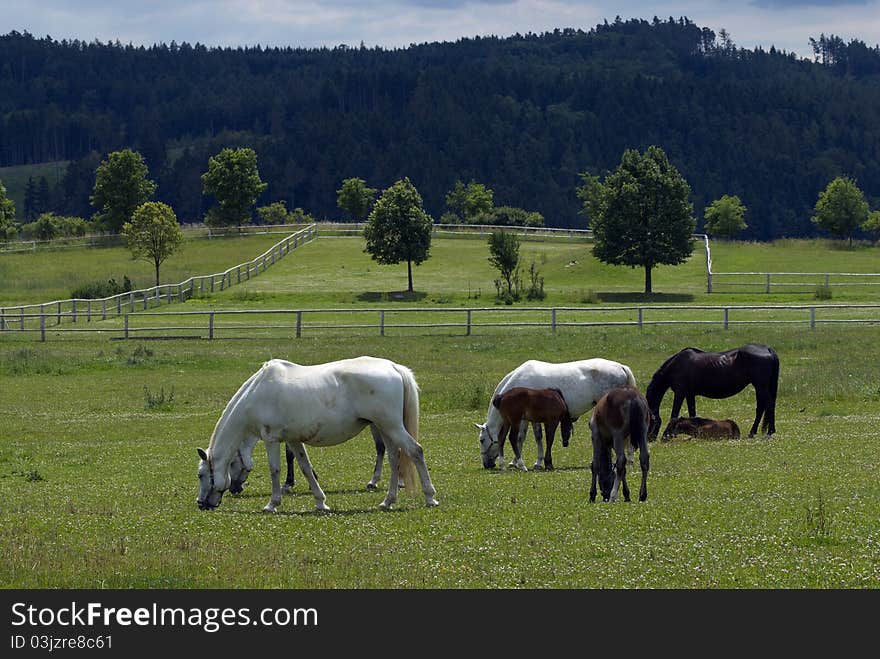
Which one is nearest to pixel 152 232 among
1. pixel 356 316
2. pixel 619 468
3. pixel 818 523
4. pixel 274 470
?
pixel 356 316

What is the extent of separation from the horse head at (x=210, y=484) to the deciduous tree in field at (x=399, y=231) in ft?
207

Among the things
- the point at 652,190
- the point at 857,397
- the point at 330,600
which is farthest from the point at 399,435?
the point at 652,190

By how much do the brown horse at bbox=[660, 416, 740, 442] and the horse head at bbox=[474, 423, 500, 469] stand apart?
153 inches

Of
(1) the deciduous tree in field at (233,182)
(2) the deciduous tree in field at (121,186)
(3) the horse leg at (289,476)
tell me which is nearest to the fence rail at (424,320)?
(3) the horse leg at (289,476)

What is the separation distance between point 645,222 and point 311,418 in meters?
63.1

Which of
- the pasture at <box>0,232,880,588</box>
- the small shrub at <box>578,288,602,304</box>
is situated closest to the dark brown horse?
the pasture at <box>0,232,880,588</box>

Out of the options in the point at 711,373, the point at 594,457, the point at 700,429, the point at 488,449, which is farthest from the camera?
the point at 711,373

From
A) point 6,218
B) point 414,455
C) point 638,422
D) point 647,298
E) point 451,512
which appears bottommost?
point 647,298

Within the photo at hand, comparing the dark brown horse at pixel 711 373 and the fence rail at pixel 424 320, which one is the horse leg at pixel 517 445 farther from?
the fence rail at pixel 424 320

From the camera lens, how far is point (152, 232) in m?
75.2

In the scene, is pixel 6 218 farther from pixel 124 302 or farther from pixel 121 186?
pixel 124 302

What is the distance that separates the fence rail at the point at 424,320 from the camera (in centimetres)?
4826

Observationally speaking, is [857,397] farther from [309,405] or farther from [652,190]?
[652,190]

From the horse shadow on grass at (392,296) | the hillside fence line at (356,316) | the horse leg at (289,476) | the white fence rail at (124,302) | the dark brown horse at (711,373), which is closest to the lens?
the horse leg at (289,476)
